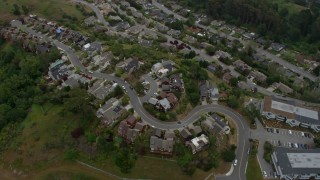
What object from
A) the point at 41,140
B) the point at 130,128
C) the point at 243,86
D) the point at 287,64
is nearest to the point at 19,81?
the point at 41,140

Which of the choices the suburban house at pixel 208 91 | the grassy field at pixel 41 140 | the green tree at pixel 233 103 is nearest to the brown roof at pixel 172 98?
the suburban house at pixel 208 91

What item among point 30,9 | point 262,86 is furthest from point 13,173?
point 30,9

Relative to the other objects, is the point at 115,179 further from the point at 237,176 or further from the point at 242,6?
the point at 242,6

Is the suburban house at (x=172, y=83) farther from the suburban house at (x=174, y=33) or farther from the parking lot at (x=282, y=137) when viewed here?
the suburban house at (x=174, y=33)

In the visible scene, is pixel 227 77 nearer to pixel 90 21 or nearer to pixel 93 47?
pixel 93 47

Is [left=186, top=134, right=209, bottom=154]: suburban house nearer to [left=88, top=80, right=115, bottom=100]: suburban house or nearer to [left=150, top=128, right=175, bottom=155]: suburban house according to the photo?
[left=150, top=128, right=175, bottom=155]: suburban house

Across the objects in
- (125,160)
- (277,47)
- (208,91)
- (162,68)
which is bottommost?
(277,47)
